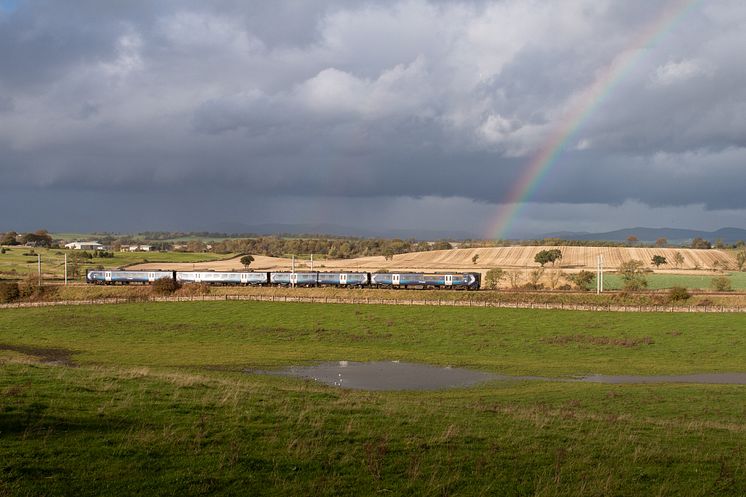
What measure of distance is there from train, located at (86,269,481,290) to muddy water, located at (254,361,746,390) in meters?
56.3

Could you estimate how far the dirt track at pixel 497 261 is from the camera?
151250 millimetres

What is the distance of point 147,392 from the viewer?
62.5ft

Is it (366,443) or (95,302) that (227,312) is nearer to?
(95,302)

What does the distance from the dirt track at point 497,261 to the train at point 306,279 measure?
117 ft

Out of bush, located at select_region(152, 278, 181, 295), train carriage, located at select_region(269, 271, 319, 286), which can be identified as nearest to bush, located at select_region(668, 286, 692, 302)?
train carriage, located at select_region(269, 271, 319, 286)

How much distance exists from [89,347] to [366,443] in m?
42.3

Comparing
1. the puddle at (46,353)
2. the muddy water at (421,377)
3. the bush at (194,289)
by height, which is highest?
the bush at (194,289)

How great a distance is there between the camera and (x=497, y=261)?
16625cm

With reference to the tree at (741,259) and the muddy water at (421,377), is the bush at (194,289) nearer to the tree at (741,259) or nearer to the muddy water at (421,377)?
the muddy water at (421,377)

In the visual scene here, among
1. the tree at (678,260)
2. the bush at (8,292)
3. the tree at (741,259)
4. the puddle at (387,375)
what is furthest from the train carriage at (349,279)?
the tree at (741,259)

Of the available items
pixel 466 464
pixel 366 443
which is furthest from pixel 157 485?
pixel 466 464

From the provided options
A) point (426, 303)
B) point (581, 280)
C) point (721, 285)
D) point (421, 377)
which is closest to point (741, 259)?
point (721, 285)

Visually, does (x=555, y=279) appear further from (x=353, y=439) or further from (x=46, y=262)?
(x=46, y=262)

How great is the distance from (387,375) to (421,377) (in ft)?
7.04
